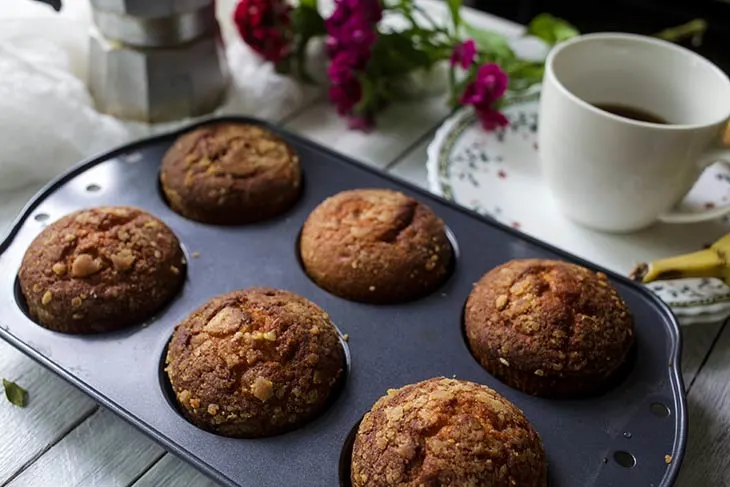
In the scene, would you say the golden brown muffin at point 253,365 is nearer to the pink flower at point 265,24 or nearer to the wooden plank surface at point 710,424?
the wooden plank surface at point 710,424

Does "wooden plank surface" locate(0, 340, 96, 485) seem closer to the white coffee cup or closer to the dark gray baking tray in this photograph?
the dark gray baking tray

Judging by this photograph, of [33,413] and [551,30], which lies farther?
[551,30]

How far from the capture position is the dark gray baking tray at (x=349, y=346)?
2.66ft

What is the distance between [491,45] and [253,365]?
0.91m

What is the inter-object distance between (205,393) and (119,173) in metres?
0.46

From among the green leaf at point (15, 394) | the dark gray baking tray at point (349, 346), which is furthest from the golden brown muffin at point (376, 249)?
the green leaf at point (15, 394)

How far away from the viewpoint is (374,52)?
1418 mm

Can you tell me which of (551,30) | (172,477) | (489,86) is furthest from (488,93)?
(172,477)

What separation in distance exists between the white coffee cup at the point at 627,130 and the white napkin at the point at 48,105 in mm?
604

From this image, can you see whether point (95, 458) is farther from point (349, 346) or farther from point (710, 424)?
point (710, 424)

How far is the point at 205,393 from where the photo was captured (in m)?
0.83

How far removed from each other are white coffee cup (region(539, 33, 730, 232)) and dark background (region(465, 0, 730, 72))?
1.37m

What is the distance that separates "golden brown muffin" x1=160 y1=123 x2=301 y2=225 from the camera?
Result: 109 cm

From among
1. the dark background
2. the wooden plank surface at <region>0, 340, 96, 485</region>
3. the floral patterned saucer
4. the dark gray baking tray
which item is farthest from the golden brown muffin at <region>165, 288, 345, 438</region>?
the dark background
